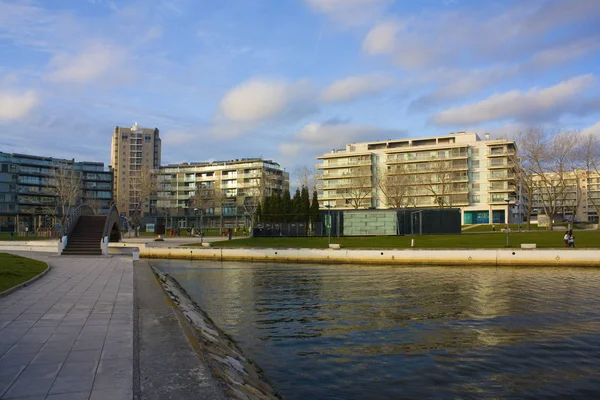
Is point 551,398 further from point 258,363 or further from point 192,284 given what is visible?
point 192,284

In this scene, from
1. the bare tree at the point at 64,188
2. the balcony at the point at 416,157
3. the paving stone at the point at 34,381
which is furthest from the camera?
the balcony at the point at 416,157

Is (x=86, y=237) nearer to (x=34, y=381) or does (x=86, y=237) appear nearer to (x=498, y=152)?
(x=34, y=381)

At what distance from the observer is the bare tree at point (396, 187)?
85025mm

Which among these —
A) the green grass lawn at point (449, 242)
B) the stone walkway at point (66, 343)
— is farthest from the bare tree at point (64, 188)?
the stone walkway at point (66, 343)

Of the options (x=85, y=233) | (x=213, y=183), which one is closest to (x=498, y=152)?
(x=213, y=183)

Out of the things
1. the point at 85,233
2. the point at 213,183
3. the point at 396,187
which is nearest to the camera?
the point at 85,233

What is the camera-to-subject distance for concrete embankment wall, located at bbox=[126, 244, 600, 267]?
3281cm

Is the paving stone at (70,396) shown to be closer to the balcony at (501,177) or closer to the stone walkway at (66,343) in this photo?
the stone walkway at (66,343)

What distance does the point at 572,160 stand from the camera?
63375 mm

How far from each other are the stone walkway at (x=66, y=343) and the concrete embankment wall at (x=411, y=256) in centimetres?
2447

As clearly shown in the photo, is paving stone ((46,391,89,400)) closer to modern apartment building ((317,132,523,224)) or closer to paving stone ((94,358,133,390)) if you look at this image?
paving stone ((94,358,133,390))

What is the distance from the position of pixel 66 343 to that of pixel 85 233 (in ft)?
99.5

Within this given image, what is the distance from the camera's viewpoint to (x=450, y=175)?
98938mm

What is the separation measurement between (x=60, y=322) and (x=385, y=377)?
22.6 feet
